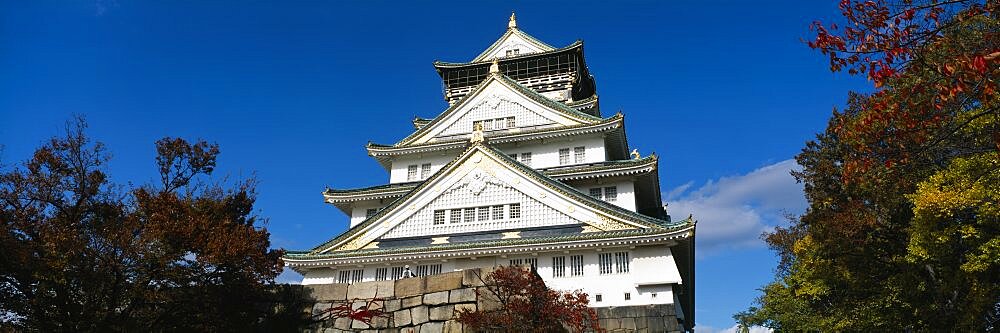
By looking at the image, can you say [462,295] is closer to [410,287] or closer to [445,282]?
[445,282]

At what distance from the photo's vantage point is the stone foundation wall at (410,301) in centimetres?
1302

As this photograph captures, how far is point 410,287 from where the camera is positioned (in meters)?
13.9

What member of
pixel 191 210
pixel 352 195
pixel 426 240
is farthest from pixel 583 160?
pixel 191 210

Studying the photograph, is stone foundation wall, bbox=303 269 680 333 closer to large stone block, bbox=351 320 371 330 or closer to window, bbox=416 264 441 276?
large stone block, bbox=351 320 371 330

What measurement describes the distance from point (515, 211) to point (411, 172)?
8.90 metres

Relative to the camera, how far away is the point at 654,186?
26781 mm

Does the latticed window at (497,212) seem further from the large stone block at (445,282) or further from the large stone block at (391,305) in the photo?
the large stone block at (391,305)

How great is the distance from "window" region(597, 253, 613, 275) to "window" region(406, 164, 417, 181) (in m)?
12.1

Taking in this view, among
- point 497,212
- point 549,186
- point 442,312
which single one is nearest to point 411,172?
point 497,212

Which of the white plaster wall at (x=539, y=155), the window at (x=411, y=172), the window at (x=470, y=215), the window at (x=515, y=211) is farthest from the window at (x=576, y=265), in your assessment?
the window at (x=411, y=172)

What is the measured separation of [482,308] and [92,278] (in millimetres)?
7965

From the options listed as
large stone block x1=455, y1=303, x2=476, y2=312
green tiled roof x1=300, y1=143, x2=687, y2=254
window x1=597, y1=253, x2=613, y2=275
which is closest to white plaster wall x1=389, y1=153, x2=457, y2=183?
green tiled roof x1=300, y1=143, x2=687, y2=254

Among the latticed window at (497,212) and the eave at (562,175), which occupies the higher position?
the eave at (562,175)

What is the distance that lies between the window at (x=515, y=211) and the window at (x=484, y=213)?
93 centimetres
